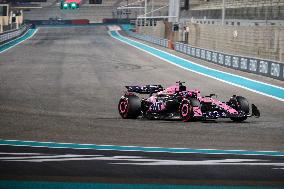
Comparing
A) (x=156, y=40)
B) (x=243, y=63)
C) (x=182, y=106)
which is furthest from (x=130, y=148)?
(x=156, y=40)

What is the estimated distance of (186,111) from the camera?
16328 millimetres

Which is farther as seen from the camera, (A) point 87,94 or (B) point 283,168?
(A) point 87,94

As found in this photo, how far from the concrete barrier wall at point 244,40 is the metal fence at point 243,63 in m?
0.35

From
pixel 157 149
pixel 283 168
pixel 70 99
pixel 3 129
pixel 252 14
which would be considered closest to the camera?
pixel 283 168

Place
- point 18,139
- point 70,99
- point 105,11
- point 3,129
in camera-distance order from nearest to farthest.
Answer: point 18,139, point 3,129, point 70,99, point 105,11

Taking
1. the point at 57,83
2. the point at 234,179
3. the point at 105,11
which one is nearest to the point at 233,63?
the point at 57,83

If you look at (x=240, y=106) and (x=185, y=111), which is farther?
(x=240, y=106)

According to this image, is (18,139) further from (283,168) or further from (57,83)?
(57,83)

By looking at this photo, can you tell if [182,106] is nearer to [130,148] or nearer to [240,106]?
[240,106]

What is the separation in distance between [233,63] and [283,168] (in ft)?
104

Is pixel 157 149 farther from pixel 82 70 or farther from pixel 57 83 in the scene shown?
pixel 82 70

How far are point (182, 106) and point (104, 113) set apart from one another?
3414 mm

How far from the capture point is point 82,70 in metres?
39.1

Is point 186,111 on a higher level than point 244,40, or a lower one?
lower
